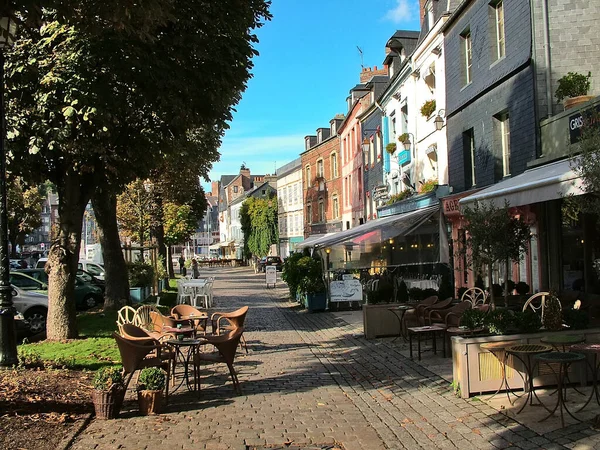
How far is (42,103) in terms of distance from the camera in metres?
9.48

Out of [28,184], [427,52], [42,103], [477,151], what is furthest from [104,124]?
[427,52]

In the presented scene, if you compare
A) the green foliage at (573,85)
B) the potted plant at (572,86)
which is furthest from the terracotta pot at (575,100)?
the green foliage at (573,85)

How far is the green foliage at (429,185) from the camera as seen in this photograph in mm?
19344

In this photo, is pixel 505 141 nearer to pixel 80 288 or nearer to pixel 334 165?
pixel 80 288

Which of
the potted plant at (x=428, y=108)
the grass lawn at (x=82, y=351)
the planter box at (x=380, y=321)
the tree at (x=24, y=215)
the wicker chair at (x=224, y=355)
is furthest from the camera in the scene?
the tree at (x=24, y=215)

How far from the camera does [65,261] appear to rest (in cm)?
1120

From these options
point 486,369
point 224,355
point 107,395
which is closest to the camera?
point 107,395

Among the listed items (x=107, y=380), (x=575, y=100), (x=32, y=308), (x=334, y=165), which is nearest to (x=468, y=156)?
(x=575, y=100)

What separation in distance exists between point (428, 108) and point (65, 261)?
13084mm

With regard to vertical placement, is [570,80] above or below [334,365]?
above

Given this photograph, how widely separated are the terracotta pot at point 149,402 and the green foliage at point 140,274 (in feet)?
47.1

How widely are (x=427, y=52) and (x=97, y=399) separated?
16.8m

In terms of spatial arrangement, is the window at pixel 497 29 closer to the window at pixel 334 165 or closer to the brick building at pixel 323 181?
the brick building at pixel 323 181

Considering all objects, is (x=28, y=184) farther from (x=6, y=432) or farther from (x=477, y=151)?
(x=477, y=151)
